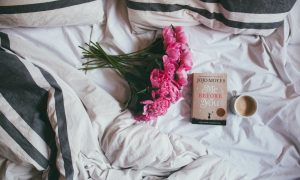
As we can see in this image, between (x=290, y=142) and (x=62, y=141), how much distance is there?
0.81 metres

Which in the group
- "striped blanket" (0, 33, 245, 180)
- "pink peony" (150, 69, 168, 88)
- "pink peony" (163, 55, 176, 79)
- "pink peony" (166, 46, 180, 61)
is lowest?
"striped blanket" (0, 33, 245, 180)

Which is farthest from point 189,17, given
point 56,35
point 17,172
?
point 17,172

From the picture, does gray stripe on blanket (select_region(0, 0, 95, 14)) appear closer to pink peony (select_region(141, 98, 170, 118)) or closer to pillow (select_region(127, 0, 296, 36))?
pillow (select_region(127, 0, 296, 36))

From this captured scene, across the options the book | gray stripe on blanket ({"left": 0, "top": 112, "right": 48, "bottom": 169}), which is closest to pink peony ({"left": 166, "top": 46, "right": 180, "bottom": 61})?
the book

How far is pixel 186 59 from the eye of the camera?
3.31ft

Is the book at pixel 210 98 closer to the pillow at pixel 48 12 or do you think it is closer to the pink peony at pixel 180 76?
the pink peony at pixel 180 76

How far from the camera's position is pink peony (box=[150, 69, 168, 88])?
0.98 metres

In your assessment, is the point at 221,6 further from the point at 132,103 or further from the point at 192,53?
the point at 132,103

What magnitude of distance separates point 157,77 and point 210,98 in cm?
22

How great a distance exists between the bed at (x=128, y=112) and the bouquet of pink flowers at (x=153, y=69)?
4 cm

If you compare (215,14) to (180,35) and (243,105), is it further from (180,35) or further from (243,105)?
(243,105)

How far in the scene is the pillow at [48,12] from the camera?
99 cm

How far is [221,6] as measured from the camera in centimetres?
103

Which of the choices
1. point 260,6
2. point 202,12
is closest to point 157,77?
point 202,12
